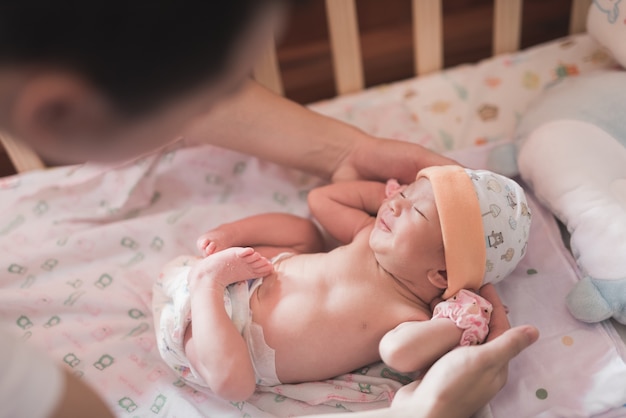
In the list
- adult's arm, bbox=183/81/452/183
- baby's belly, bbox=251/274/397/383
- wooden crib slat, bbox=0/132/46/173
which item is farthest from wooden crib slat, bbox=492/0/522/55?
wooden crib slat, bbox=0/132/46/173

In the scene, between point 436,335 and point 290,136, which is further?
point 290,136

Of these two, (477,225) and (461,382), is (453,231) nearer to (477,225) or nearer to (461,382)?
(477,225)

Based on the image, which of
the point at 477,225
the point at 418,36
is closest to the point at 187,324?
the point at 477,225

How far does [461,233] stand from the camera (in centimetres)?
95

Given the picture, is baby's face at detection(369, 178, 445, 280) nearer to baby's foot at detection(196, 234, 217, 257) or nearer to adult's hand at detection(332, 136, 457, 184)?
adult's hand at detection(332, 136, 457, 184)

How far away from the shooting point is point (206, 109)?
1.76 ft

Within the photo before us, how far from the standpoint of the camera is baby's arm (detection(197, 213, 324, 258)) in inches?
42.6

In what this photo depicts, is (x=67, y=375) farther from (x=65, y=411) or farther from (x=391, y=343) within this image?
(x=391, y=343)

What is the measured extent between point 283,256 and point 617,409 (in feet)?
1.91

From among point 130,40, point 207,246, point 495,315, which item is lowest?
point 495,315

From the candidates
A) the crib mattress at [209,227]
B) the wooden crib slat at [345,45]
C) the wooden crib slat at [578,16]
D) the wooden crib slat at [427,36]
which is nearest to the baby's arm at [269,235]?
the crib mattress at [209,227]

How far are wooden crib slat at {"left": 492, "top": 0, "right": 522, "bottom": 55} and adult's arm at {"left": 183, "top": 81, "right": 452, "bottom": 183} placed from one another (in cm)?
53

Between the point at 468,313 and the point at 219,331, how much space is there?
0.38 meters

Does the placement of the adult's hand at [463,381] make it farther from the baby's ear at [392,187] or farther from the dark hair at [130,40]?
the dark hair at [130,40]
